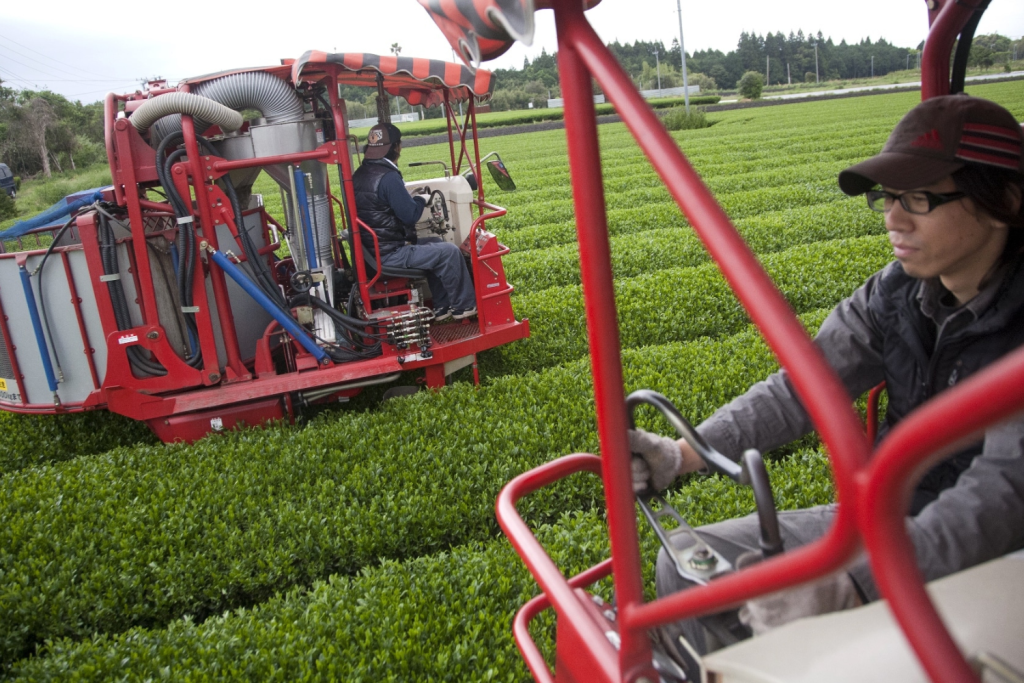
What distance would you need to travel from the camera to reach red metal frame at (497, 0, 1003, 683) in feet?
2.53

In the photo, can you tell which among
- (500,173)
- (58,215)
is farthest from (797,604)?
(58,215)

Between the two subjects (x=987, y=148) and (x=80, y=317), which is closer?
(x=987, y=148)

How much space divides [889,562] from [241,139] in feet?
18.2

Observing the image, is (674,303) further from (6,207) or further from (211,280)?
(6,207)

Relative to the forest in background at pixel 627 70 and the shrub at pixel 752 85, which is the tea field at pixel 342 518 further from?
the shrub at pixel 752 85

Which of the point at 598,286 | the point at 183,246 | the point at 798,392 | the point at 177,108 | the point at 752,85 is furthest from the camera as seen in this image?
the point at 752,85

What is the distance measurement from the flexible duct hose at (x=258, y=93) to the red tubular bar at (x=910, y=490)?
5.36m

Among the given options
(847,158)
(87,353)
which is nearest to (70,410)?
(87,353)

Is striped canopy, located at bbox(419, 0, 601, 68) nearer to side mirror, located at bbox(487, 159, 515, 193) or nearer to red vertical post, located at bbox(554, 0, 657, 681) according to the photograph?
red vertical post, located at bbox(554, 0, 657, 681)

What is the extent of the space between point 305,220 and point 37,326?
6.84 ft

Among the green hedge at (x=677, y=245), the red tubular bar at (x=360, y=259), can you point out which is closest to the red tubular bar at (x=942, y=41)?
the red tubular bar at (x=360, y=259)

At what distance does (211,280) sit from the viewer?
18.2 ft

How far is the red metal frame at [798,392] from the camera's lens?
0.77 m

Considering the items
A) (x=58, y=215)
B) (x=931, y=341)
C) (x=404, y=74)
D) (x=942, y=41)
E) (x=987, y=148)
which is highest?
(x=404, y=74)
